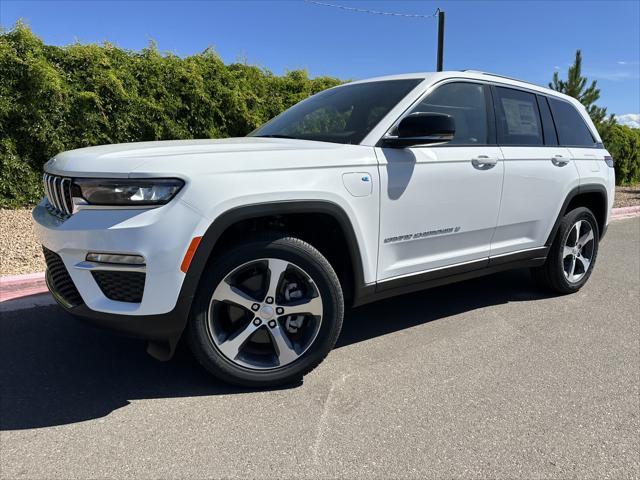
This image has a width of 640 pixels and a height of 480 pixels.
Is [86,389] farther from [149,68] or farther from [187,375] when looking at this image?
[149,68]

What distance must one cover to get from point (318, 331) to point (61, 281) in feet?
4.48

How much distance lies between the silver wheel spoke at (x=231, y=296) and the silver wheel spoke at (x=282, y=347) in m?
0.21

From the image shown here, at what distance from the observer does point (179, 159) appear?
239cm

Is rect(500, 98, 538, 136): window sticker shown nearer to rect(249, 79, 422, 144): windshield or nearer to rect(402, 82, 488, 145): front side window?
rect(402, 82, 488, 145): front side window

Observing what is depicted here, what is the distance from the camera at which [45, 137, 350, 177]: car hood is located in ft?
7.67

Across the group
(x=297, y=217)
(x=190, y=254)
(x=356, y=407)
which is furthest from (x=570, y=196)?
(x=190, y=254)

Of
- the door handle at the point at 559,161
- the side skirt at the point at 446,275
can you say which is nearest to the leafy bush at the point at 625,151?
the door handle at the point at 559,161

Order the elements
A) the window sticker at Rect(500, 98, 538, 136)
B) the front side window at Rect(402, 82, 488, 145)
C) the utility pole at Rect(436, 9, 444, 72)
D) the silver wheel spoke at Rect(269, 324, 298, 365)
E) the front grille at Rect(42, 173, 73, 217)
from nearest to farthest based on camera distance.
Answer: the front grille at Rect(42, 173, 73, 217)
the silver wheel spoke at Rect(269, 324, 298, 365)
the front side window at Rect(402, 82, 488, 145)
the window sticker at Rect(500, 98, 538, 136)
the utility pole at Rect(436, 9, 444, 72)

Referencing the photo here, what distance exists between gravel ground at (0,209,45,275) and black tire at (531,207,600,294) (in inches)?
Answer: 178

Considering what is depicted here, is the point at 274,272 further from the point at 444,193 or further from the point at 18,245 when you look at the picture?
the point at 18,245

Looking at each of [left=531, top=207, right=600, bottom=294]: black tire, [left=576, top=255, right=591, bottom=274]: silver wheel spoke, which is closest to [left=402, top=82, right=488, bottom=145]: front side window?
[left=531, top=207, right=600, bottom=294]: black tire

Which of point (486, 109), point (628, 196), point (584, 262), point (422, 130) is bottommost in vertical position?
point (628, 196)

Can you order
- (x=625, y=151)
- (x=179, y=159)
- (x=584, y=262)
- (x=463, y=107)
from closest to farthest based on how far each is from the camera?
(x=179, y=159) < (x=463, y=107) < (x=584, y=262) < (x=625, y=151)

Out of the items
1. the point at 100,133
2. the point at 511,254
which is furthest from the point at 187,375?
the point at 100,133
